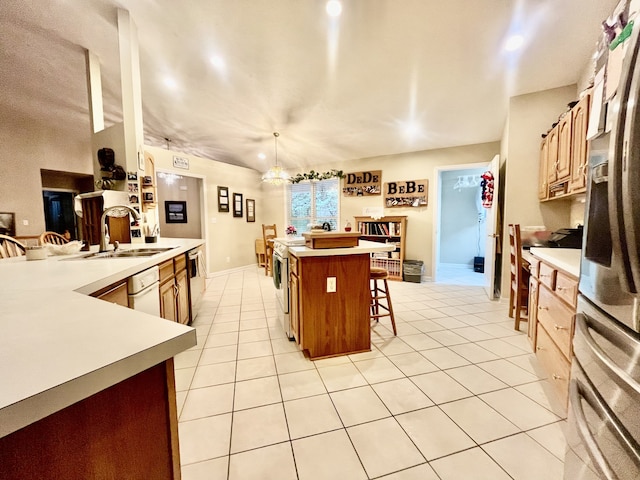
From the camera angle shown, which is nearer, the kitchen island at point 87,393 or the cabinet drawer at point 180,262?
the kitchen island at point 87,393

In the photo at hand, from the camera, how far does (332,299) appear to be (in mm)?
2100

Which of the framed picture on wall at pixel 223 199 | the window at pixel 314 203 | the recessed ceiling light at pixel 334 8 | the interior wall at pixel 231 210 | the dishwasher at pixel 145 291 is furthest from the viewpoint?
the window at pixel 314 203

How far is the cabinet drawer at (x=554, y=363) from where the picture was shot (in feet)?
4.55

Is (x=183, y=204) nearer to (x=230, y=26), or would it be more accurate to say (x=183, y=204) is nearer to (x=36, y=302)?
(x=230, y=26)

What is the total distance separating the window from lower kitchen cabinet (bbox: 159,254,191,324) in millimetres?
3513

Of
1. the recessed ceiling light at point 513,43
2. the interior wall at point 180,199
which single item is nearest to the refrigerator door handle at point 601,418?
the recessed ceiling light at point 513,43

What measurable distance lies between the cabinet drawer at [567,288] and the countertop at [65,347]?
1.76 m

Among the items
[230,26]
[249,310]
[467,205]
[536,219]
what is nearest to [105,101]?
[230,26]

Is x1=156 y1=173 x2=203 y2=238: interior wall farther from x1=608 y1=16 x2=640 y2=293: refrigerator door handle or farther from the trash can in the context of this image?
x1=608 y1=16 x2=640 y2=293: refrigerator door handle

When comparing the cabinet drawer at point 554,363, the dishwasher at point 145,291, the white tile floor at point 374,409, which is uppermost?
the dishwasher at point 145,291

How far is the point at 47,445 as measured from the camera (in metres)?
0.43

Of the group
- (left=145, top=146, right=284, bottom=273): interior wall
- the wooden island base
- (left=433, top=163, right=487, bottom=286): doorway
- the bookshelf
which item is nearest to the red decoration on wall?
the bookshelf

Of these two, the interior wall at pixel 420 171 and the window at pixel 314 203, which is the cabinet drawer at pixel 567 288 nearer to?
the interior wall at pixel 420 171

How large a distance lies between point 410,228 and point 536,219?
2.03 m
